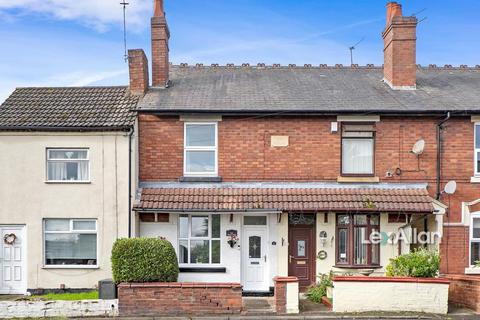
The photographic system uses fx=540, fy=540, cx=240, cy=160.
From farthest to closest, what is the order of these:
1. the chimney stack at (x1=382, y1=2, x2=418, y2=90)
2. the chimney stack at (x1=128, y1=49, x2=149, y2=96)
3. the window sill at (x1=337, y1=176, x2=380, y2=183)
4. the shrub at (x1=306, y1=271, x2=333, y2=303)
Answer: the chimney stack at (x1=382, y1=2, x2=418, y2=90)
the chimney stack at (x1=128, y1=49, x2=149, y2=96)
the window sill at (x1=337, y1=176, x2=380, y2=183)
the shrub at (x1=306, y1=271, x2=333, y2=303)

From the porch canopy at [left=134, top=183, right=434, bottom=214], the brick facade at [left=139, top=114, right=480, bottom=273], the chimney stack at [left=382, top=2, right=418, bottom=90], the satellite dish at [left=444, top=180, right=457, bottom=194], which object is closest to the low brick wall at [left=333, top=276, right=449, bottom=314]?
the porch canopy at [left=134, top=183, right=434, bottom=214]

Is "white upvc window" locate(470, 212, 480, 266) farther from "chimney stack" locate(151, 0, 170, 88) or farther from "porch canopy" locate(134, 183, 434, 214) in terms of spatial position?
"chimney stack" locate(151, 0, 170, 88)

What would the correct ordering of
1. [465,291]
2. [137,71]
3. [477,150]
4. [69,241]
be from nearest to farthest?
[465,291] < [69,241] < [477,150] < [137,71]

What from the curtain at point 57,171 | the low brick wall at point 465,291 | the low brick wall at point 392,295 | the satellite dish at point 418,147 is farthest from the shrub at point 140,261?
the satellite dish at point 418,147

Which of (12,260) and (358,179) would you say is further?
(358,179)

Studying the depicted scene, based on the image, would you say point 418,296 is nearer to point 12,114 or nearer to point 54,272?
point 54,272

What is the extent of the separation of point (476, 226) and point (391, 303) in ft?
16.3

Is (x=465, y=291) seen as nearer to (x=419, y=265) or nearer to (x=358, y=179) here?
(x=419, y=265)

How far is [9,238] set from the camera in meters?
15.9

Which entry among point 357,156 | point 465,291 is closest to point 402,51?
point 357,156

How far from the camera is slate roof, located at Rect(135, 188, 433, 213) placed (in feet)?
51.9

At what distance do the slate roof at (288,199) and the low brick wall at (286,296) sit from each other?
9.19 feet

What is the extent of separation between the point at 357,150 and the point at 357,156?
189 mm

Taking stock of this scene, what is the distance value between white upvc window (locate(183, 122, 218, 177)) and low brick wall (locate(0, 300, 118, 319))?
16.7 ft
